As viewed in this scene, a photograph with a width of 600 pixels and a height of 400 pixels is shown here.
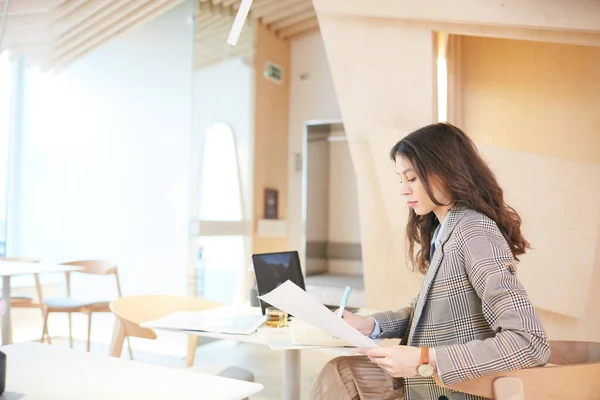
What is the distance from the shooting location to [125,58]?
670cm

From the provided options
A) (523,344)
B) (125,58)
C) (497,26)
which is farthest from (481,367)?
(125,58)

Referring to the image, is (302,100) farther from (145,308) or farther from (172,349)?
(145,308)

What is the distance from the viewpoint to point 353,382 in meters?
1.91

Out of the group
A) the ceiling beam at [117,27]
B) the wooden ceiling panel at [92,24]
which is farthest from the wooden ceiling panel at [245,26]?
the ceiling beam at [117,27]

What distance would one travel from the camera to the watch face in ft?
5.05

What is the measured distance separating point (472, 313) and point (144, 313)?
7.32ft

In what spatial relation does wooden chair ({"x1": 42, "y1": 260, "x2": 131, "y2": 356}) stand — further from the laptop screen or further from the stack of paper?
the laptop screen

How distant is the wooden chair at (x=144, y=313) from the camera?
2836 mm

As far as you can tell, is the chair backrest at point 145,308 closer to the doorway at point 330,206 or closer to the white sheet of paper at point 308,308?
the white sheet of paper at point 308,308

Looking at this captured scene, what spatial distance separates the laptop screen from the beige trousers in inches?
35.0

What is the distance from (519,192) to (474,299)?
2.78 metres

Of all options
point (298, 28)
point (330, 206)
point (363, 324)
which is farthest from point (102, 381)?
point (298, 28)

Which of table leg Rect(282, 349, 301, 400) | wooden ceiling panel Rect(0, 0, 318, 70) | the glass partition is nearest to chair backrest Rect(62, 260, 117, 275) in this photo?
the glass partition

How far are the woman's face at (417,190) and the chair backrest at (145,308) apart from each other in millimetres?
1785
